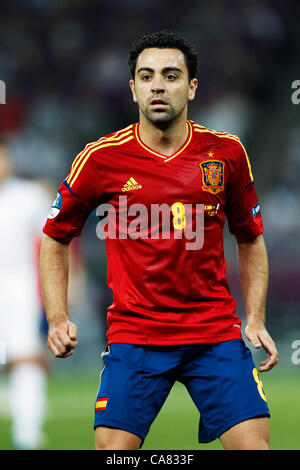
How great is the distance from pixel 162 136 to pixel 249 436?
128cm

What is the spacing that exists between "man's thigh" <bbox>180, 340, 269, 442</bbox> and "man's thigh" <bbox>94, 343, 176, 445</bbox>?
0.38 ft

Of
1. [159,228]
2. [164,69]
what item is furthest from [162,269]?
[164,69]

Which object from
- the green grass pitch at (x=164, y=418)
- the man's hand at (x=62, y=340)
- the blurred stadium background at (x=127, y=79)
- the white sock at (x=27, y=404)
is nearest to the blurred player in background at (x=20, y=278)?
the white sock at (x=27, y=404)

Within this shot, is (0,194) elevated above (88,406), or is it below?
above

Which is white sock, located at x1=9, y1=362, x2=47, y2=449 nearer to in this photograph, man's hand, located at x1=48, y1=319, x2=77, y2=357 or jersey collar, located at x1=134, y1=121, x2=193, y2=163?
man's hand, located at x1=48, y1=319, x2=77, y2=357

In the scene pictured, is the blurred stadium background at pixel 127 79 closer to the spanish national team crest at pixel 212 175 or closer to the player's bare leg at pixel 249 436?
the spanish national team crest at pixel 212 175

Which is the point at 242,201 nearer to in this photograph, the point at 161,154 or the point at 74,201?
the point at 161,154

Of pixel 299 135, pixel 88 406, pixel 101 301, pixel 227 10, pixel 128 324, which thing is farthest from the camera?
pixel 227 10

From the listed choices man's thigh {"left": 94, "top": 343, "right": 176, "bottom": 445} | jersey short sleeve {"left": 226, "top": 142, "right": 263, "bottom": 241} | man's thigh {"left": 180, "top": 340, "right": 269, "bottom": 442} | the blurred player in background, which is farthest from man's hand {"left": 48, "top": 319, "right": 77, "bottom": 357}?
the blurred player in background

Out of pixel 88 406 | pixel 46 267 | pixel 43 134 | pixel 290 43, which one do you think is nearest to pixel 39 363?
pixel 88 406

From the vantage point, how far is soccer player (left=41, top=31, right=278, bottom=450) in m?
→ 3.47

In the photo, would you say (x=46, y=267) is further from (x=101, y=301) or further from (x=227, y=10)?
(x=227, y=10)

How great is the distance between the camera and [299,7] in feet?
49.9

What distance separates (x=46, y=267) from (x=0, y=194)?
3.18 metres
